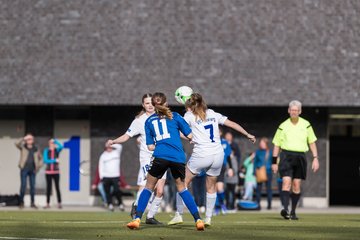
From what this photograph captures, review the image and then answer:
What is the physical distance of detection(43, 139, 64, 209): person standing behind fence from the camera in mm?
31641

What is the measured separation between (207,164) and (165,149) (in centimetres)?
157

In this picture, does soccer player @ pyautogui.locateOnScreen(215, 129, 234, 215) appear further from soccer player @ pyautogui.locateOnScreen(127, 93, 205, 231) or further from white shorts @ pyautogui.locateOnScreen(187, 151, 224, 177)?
soccer player @ pyautogui.locateOnScreen(127, 93, 205, 231)

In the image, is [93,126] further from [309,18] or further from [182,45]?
[309,18]

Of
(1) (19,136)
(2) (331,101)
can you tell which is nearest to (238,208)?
(2) (331,101)

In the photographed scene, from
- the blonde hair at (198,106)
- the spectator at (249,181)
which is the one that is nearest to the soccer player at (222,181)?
the spectator at (249,181)

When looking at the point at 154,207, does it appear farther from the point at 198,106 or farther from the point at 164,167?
the point at 164,167

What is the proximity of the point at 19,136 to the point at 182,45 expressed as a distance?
18.0 ft

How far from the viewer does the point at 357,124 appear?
36062mm

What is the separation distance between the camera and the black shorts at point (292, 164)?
2117 cm

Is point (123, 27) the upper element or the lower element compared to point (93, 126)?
upper

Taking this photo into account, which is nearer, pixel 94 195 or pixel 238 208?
pixel 238 208

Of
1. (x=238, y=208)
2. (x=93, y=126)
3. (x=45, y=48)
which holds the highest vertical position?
(x=45, y=48)

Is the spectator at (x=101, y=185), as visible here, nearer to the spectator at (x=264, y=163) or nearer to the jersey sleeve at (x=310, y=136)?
the spectator at (x=264, y=163)

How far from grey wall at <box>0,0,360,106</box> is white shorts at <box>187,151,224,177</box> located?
16.9m
